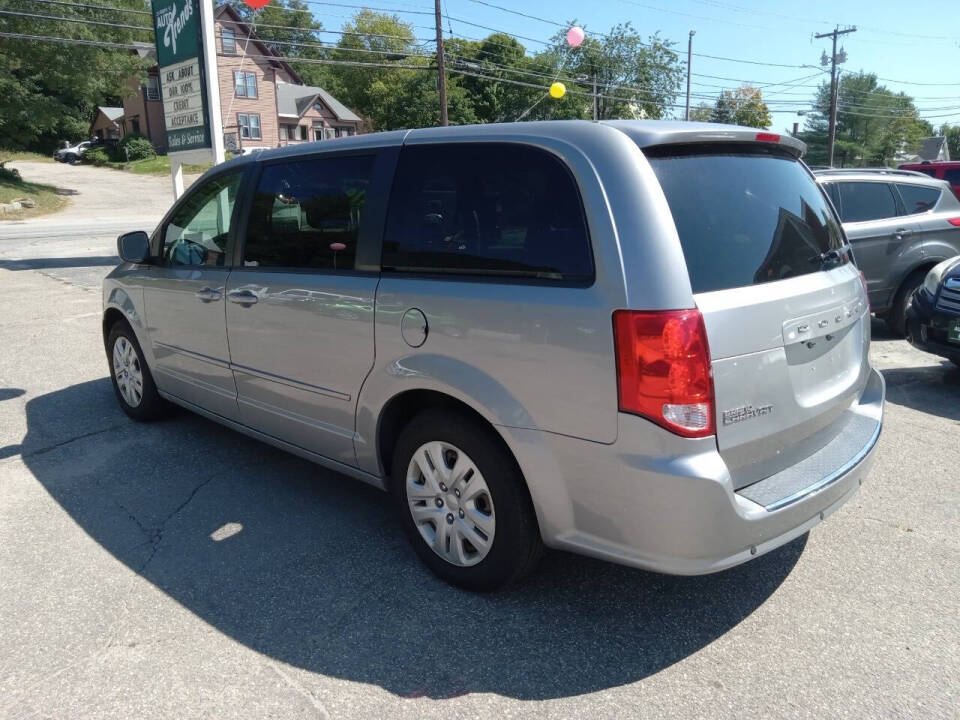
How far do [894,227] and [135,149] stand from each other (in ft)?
186

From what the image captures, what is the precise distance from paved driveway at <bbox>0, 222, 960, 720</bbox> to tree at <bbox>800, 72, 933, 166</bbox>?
7406cm

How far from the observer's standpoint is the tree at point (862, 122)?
6950 centimetres

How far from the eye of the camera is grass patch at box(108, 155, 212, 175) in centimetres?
4711

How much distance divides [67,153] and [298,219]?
2447 inches

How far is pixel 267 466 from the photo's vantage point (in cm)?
454

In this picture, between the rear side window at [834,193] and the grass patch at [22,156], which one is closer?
the rear side window at [834,193]

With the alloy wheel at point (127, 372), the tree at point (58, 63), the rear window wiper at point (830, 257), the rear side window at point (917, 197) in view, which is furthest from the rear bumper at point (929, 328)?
the tree at point (58, 63)

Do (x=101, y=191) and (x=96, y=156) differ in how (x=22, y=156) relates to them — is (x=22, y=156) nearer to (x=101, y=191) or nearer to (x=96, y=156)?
(x=96, y=156)

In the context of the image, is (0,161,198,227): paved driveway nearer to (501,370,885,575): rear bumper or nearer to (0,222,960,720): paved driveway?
(0,222,960,720): paved driveway

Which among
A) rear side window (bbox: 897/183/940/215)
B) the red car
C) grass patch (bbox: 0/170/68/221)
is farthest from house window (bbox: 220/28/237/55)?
rear side window (bbox: 897/183/940/215)

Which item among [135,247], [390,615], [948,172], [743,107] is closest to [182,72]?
[135,247]

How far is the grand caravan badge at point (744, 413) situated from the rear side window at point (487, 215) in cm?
64

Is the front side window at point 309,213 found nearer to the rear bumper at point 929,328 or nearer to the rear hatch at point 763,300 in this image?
the rear hatch at point 763,300

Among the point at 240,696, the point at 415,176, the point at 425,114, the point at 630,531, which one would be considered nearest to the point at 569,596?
the point at 630,531
